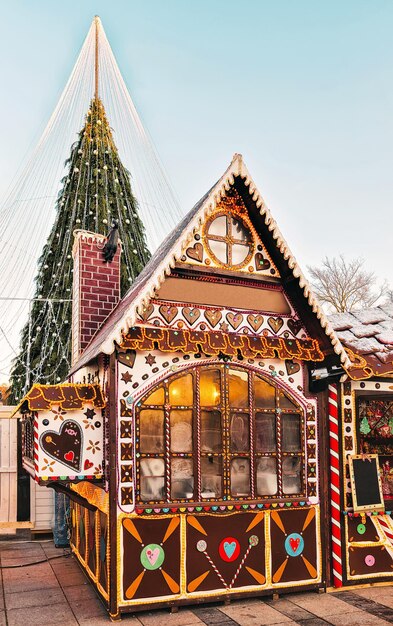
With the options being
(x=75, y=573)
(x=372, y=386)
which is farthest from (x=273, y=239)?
(x=75, y=573)

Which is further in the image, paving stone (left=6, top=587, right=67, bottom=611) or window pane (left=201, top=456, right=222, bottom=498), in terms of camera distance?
window pane (left=201, top=456, right=222, bottom=498)

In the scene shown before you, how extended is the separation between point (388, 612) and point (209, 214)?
541cm

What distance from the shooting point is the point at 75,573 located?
8492 mm

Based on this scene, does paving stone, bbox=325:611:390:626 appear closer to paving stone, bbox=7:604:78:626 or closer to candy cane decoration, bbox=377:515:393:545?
candy cane decoration, bbox=377:515:393:545

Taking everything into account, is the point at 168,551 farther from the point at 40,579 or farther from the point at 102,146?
the point at 102,146

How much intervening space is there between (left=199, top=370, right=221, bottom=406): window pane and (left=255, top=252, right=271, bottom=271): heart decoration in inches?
63.9

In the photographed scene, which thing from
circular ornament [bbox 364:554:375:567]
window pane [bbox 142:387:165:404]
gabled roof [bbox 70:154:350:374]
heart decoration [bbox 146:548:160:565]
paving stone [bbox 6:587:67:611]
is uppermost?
gabled roof [bbox 70:154:350:374]

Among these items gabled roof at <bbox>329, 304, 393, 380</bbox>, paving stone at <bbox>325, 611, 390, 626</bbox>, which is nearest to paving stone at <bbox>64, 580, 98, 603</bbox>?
paving stone at <bbox>325, 611, 390, 626</bbox>

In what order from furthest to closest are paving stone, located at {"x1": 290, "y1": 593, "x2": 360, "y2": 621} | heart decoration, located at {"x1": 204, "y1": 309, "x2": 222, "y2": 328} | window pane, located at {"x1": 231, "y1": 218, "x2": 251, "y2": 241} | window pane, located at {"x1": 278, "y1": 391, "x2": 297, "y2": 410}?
window pane, located at {"x1": 231, "y1": 218, "x2": 251, "y2": 241} → window pane, located at {"x1": 278, "y1": 391, "x2": 297, "y2": 410} → heart decoration, located at {"x1": 204, "y1": 309, "x2": 222, "y2": 328} → paving stone, located at {"x1": 290, "y1": 593, "x2": 360, "y2": 621}

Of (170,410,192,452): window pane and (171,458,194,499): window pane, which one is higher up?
(170,410,192,452): window pane

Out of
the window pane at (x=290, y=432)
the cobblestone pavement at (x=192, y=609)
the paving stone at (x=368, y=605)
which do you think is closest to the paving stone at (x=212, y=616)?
the cobblestone pavement at (x=192, y=609)

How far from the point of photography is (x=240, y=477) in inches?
287

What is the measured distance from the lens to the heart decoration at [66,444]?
6.55m

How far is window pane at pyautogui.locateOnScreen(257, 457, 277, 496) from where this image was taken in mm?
7402
